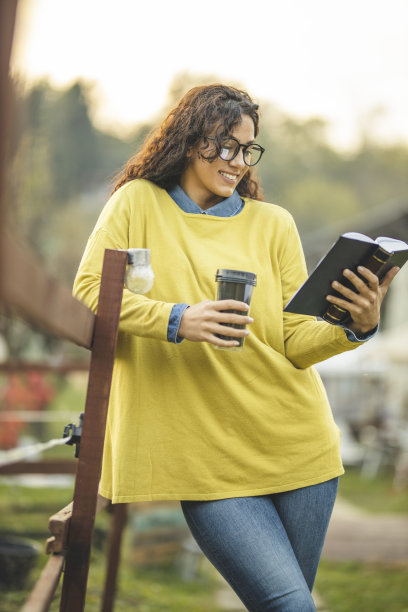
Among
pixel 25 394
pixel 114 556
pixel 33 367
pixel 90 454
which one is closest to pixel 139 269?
pixel 90 454

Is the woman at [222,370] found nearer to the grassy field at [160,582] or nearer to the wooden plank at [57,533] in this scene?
the wooden plank at [57,533]

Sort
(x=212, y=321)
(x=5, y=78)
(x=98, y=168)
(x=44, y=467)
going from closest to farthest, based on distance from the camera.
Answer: (x=5, y=78) → (x=212, y=321) → (x=44, y=467) → (x=98, y=168)

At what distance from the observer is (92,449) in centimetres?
180

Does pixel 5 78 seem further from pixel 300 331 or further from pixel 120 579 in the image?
pixel 120 579

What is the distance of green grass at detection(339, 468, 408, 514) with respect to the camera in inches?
364

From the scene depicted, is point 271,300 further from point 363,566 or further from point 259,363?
point 363,566

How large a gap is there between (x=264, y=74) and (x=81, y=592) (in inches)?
1418

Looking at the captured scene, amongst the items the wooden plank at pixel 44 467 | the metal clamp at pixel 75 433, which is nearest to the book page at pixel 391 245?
the metal clamp at pixel 75 433

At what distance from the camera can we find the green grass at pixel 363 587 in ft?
15.8

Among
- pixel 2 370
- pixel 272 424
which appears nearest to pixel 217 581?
pixel 2 370

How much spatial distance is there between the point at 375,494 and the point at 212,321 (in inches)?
361

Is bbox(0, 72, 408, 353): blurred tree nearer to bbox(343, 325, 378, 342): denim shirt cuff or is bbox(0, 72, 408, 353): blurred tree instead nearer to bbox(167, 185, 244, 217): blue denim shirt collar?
bbox(167, 185, 244, 217): blue denim shirt collar

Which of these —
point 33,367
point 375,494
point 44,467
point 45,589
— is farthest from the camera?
point 375,494

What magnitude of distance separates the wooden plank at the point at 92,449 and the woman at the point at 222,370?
5 cm
